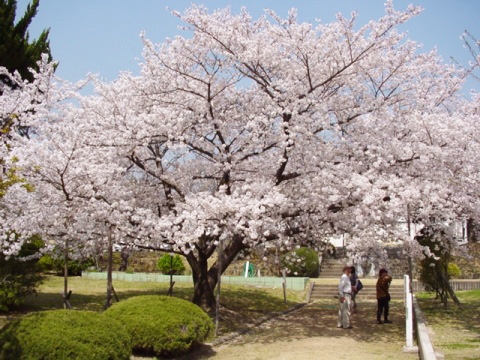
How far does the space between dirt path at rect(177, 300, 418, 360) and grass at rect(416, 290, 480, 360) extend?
0.76 metres

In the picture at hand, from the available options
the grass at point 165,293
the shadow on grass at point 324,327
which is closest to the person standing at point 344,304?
the shadow on grass at point 324,327

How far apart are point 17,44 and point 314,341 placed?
14.4m

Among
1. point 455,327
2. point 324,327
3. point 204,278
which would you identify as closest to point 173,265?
point 204,278

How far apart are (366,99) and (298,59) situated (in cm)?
277

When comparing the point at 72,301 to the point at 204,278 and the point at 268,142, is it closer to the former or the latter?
the point at 204,278

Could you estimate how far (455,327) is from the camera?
14.2 m

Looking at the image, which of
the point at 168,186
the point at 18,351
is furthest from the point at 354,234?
the point at 18,351

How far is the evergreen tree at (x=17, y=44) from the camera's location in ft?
65.4

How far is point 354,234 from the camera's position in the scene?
47.1 ft

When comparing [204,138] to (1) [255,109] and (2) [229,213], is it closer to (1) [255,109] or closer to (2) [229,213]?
(1) [255,109]

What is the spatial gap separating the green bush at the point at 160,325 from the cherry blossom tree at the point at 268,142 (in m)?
2.27

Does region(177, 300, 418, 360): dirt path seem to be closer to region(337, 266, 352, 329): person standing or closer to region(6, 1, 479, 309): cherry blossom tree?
region(337, 266, 352, 329): person standing

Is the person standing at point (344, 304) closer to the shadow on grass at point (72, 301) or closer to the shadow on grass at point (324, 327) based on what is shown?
the shadow on grass at point (324, 327)

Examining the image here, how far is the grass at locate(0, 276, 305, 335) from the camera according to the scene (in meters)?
16.2
